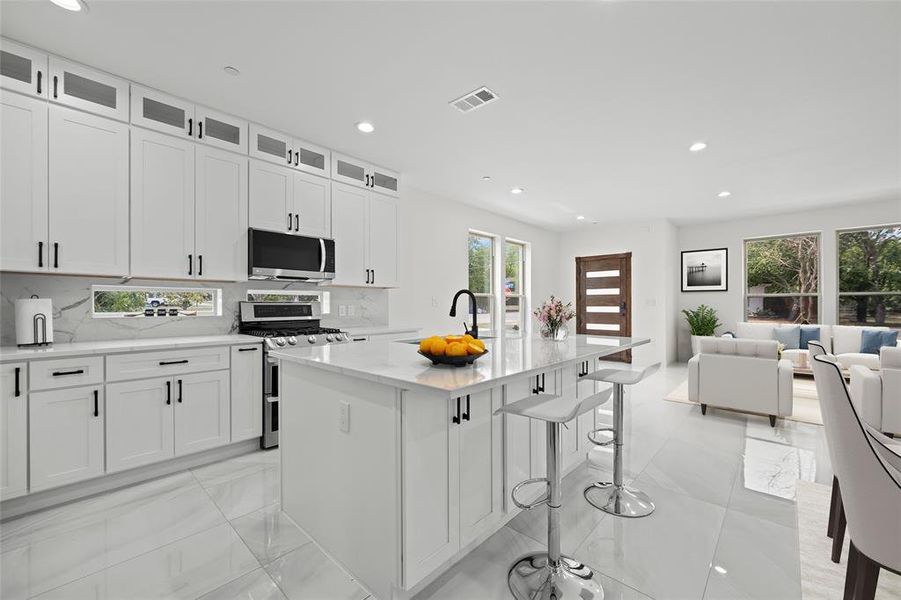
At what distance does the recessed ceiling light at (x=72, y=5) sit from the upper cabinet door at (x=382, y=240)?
2.47 meters

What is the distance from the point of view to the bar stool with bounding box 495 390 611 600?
1552 millimetres

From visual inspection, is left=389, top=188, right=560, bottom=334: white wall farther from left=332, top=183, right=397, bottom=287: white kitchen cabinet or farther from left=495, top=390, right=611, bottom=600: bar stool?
left=495, top=390, right=611, bottom=600: bar stool

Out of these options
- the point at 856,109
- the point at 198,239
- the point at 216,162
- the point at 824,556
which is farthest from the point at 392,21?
the point at 856,109

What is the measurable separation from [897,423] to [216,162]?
19.9ft

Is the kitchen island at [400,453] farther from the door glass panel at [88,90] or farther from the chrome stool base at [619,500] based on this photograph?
the door glass panel at [88,90]

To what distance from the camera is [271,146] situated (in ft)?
11.2

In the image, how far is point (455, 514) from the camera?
5.47ft

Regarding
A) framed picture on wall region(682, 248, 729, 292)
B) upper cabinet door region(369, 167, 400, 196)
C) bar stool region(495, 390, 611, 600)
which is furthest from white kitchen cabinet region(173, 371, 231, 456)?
framed picture on wall region(682, 248, 729, 292)

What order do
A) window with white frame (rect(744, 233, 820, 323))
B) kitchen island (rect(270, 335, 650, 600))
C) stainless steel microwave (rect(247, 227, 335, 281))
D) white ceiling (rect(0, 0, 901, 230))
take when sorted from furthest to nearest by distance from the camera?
window with white frame (rect(744, 233, 820, 323))
stainless steel microwave (rect(247, 227, 335, 281))
white ceiling (rect(0, 0, 901, 230))
kitchen island (rect(270, 335, 650, 600))

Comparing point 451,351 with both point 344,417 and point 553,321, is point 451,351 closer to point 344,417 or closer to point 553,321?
point 344,417

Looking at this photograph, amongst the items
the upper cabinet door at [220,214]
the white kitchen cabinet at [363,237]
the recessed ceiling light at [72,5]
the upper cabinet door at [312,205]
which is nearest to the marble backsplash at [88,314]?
the upper cabinet door at [220,214]

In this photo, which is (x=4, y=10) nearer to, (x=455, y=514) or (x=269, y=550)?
(x=269, y=550)

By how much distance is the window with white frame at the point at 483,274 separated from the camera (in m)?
6.39

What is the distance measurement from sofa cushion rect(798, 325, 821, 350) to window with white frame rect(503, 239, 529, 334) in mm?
4320
